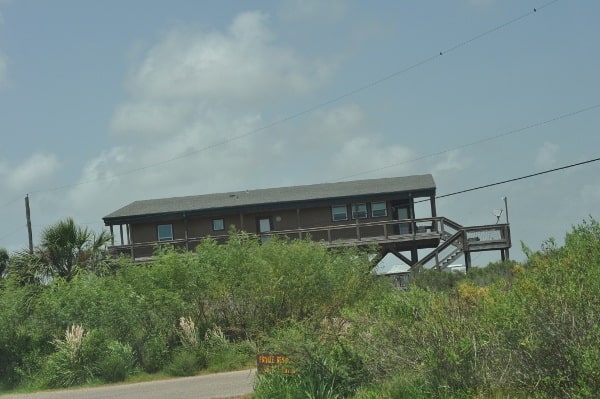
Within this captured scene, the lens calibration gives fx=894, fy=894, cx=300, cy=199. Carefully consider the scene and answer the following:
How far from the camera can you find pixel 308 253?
24984 millimetres

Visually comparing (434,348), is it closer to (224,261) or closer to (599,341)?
(599,341)

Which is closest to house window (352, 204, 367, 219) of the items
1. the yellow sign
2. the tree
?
the tree

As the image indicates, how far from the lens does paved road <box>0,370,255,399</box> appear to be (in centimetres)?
1777

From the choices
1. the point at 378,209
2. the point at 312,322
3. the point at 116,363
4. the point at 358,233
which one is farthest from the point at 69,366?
the point at 378,209

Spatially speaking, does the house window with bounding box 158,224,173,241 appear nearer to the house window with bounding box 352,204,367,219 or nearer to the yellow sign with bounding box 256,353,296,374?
the house window with bounding box 352,204,367,219

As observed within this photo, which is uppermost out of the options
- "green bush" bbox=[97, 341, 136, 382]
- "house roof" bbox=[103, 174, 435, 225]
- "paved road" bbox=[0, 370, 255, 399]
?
"house roof" bbox=[103, 174, 435, 225]

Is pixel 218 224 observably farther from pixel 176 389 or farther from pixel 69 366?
pixel 176 389

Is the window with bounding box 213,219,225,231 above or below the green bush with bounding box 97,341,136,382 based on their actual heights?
above

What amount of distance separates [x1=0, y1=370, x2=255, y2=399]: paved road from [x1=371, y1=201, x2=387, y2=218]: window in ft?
84.8

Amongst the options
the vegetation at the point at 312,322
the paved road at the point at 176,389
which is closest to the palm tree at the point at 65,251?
the vegetation at the point at 312,322

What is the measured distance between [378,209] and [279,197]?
522cm

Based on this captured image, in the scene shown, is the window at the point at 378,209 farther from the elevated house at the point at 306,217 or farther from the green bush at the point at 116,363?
the green bush at the point at 116,363

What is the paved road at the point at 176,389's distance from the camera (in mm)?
17766

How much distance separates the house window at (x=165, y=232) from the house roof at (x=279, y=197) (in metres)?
0.98
